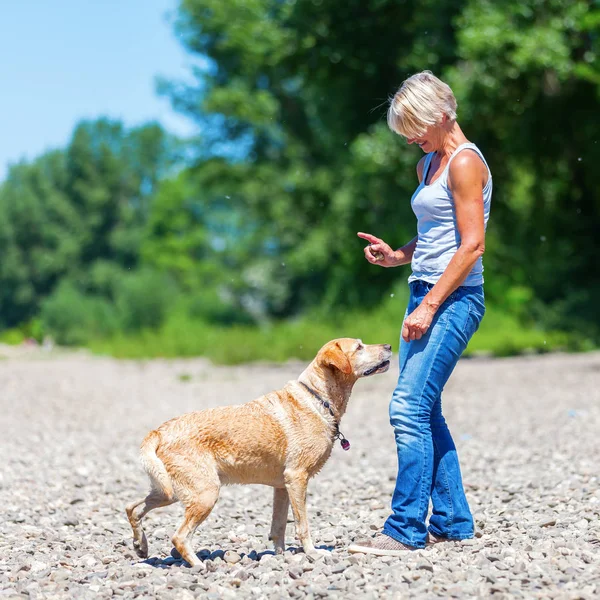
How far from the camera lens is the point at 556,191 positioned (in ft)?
64.4

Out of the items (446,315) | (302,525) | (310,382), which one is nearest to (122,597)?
(302,525)

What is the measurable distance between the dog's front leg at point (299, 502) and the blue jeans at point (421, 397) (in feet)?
1.38

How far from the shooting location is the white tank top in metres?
4.23

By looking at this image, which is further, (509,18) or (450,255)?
(509,18)

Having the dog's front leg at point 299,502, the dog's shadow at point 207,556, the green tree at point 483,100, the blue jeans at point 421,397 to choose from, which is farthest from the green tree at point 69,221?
the blue jeans at point 421,397

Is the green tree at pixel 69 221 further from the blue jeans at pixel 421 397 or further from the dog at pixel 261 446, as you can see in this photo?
the blue jeans at pixel 421 397

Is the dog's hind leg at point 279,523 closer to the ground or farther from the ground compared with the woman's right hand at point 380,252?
closer to the ground

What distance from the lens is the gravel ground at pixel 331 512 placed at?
4004mm

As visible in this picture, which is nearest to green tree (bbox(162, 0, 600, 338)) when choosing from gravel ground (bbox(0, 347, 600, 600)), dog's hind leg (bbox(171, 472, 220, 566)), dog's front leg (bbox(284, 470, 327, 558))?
gravel ground (bbox(0, 347, 600, 600))

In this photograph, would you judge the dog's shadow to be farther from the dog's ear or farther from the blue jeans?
the dog's ear

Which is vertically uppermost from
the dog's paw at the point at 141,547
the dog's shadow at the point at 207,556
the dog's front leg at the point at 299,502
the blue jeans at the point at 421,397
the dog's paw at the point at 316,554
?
the blue jeans at the point at 421,397

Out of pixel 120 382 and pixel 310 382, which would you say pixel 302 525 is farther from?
pixel 120 382

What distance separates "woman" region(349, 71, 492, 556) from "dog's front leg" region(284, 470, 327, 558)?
264mm

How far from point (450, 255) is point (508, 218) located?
16.0m
